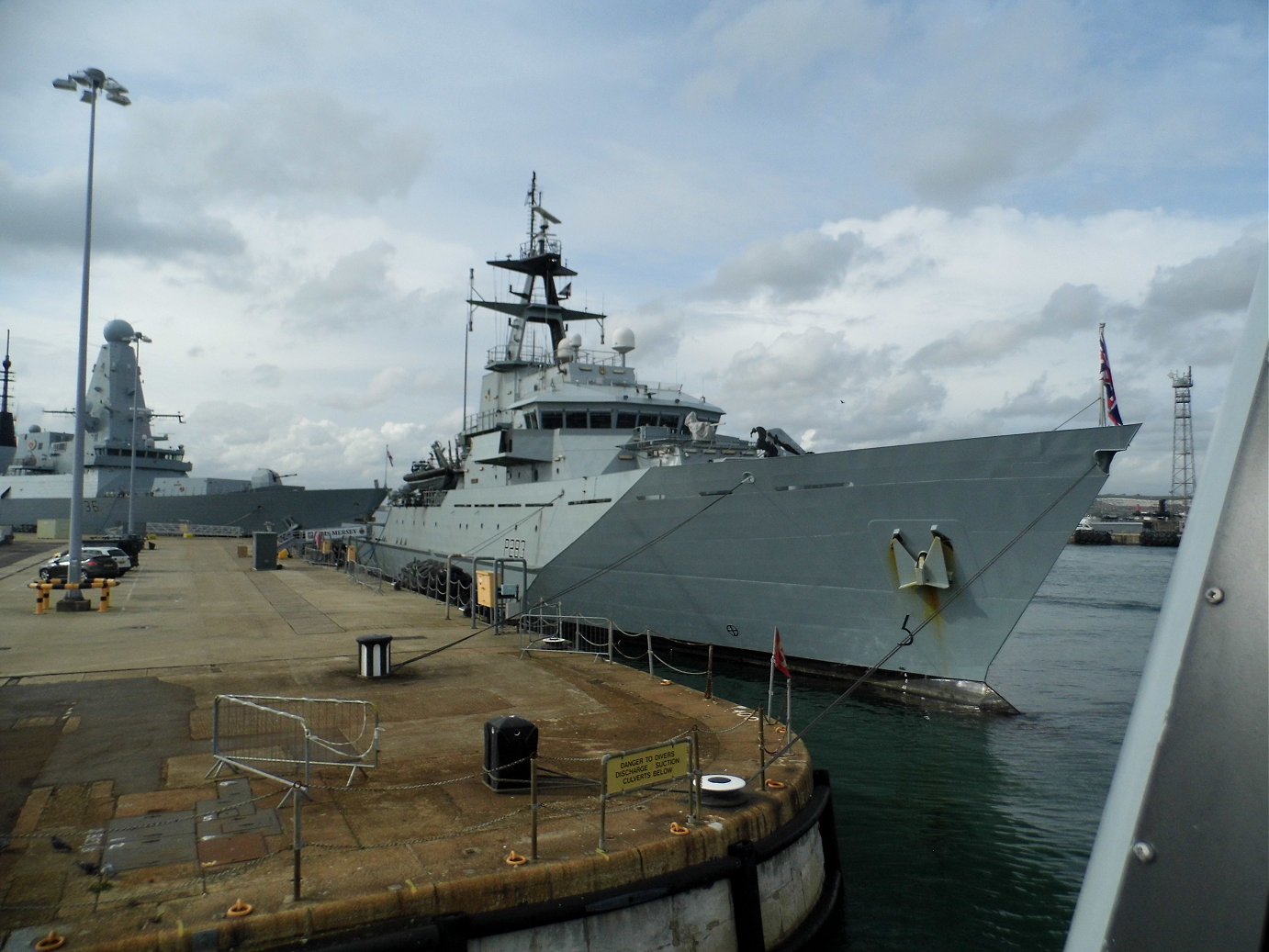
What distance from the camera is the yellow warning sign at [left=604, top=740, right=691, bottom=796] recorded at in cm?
586

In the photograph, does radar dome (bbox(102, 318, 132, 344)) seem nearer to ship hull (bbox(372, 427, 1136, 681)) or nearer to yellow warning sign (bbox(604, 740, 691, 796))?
ship hull (bbox(372, 427, 1136, 681))

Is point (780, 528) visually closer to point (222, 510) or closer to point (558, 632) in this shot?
point (558, 632)

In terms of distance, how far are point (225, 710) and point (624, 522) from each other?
358 inches

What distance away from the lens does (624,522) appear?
55.6 ft

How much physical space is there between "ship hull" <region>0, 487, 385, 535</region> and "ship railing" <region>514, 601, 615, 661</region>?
38713 millimetres

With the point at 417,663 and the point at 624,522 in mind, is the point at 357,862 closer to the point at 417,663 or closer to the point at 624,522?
the point at 417,663

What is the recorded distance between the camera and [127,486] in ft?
180

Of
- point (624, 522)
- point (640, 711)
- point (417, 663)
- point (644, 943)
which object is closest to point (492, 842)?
point (644, 943)

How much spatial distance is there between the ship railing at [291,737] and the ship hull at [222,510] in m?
47.3

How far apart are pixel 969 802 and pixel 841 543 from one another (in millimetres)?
4739

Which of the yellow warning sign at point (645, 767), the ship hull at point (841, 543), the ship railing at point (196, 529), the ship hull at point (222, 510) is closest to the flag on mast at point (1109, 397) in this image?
the ship hull at point (841, 543)

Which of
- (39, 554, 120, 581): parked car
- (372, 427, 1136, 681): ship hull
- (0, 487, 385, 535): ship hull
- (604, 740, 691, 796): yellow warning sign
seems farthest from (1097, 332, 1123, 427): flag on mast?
(0, 487, 385, 535): ship hull

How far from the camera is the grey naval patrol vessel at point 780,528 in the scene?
12.9 metres

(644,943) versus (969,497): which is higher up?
(969,497)
